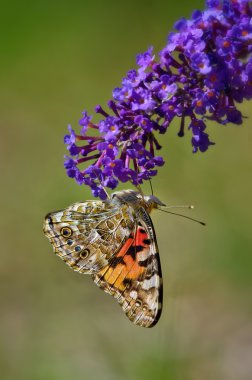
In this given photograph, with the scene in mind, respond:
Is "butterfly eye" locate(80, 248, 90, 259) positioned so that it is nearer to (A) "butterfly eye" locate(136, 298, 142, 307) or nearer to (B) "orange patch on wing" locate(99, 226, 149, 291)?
(B) "orange patch on wing" locate(99, 226, 149, 291)

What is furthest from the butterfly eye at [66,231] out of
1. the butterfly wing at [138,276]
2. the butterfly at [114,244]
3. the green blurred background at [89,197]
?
the green blurred background at [89,197]

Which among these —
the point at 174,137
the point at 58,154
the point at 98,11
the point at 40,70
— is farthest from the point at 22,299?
the point at 98,11

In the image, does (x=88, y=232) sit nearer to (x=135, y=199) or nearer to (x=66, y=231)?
(x=66, y=231)

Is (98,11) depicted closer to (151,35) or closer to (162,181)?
(151,35)

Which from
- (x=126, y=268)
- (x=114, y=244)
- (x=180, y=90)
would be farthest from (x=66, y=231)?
(x=180, y=90)

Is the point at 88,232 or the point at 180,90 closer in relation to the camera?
the point at 180,90

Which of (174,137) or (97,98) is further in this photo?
(97,98)

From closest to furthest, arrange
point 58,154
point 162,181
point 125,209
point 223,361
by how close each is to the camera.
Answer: point 125,209 < point 223,361 < point 162,181 < point 58,154
